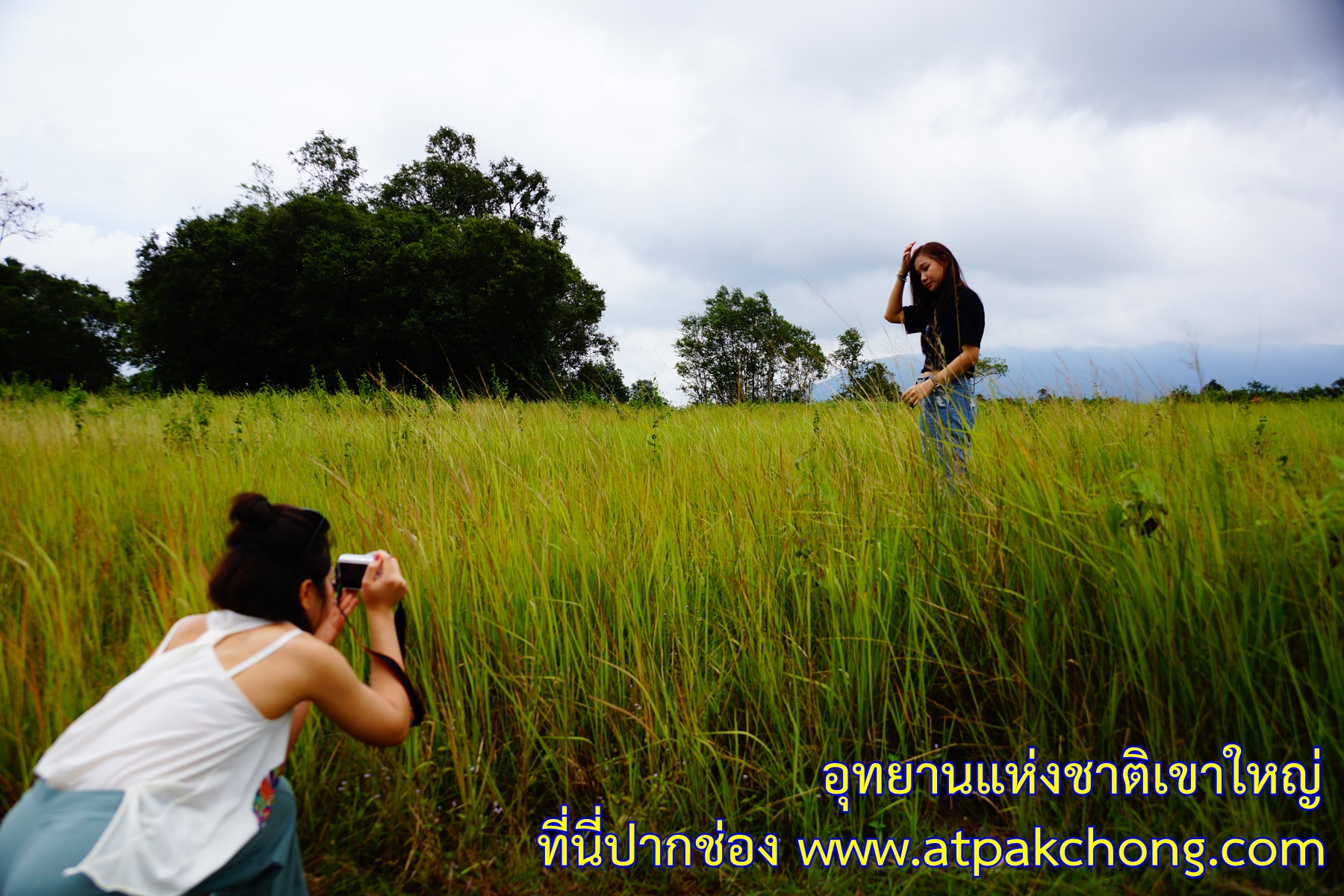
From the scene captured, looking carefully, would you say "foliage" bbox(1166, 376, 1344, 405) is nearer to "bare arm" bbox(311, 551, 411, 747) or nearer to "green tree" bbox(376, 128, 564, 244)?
"bare arm" bbox(311, 551, 411, 747)

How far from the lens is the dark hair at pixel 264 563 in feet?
4.66

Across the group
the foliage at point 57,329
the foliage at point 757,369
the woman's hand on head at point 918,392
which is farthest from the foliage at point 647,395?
the foliage at point 57,329

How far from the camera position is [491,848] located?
183 centimetres

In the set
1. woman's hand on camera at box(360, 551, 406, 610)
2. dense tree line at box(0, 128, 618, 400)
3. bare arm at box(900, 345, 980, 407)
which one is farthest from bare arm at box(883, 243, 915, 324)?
dense tree line at box(0, 128, 618, 400)

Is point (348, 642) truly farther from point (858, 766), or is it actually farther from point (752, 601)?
point (858, 766)

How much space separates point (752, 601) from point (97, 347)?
1544 inches

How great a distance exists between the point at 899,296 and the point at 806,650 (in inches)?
112

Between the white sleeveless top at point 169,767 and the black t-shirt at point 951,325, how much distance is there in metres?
3.45

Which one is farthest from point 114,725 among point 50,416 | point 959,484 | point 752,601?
point 50,416

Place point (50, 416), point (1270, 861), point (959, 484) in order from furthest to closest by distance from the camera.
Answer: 1. point (50, 416)
2. point (959, 484)
3. point (1270, 861)

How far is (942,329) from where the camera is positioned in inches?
149

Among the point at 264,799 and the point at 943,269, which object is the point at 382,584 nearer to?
the point at 264,799

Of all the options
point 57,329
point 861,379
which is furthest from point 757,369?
point 57,329

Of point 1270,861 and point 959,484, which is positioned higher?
point 959,484
